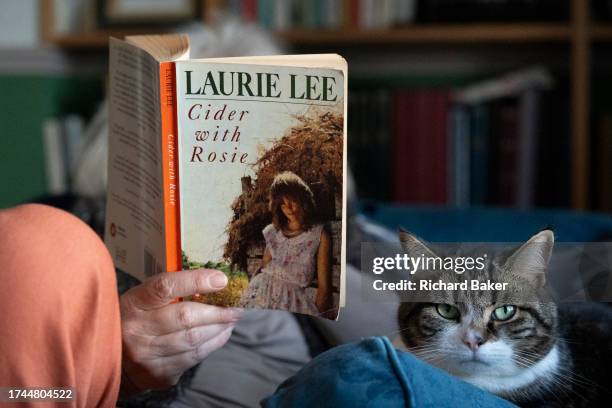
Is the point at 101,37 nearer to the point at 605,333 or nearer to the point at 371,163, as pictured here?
the point at 371,163

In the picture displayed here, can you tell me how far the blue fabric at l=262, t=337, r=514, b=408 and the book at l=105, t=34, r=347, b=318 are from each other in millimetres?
169

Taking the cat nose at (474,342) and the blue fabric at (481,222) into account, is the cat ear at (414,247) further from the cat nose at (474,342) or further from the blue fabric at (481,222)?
the blue fabric at (481,222)

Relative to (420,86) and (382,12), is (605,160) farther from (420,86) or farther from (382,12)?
(382,12)

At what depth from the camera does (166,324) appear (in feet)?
2.85

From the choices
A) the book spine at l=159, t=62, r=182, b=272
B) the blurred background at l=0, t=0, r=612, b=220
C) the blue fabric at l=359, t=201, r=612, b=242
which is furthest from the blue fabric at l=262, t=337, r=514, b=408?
the blurred background at l=0, t=0, r=612, b=220

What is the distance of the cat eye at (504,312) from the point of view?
31.1 inches

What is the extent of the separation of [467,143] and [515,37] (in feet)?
0.99

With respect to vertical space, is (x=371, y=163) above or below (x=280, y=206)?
below

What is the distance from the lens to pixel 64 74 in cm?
254

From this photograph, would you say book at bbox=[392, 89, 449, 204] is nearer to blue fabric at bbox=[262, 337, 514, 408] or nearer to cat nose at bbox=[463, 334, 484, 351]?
cat nose at bbox=[463, 334, 484, 351]

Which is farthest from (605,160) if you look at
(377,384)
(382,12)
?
(377,384)

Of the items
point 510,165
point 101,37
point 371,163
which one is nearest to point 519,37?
point 510,165

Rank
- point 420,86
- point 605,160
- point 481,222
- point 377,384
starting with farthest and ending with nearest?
point 420,86 → point 605,160 → point 481,222 → point 377,384

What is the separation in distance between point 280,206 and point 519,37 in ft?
5.11
